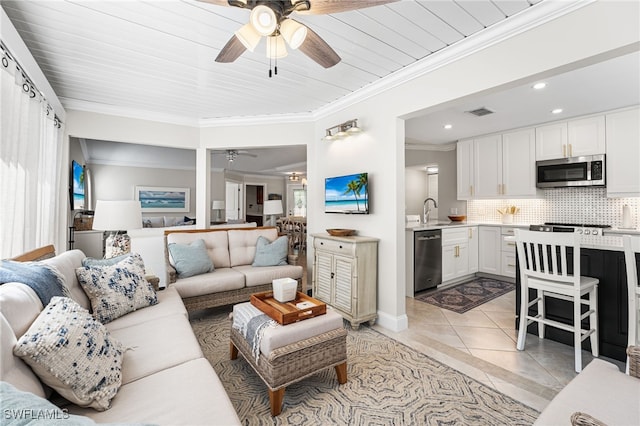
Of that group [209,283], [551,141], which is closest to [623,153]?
[551,141]

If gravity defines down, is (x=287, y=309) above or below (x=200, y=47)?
below

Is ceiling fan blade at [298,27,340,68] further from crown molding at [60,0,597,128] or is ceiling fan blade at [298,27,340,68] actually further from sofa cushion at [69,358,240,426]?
sofa cushion at [69,358,240,426]

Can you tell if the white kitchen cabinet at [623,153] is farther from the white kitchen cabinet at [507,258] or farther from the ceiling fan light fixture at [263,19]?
the ceiling fan light fixture at [263,19]

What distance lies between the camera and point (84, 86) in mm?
3221

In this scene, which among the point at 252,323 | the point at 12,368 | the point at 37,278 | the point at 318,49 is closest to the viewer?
the point at 12,368

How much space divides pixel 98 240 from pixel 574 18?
650cm

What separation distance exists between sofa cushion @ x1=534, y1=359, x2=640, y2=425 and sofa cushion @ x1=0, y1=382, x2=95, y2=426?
1.41 m

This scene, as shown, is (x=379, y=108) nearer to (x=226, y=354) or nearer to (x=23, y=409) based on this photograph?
(x=226, y=354)

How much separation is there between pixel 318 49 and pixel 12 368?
2132 mm

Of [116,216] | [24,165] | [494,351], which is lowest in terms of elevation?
[494,351]

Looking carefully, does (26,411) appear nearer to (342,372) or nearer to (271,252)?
(342,372)

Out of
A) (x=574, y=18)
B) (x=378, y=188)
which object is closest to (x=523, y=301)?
(x=378, y=188)

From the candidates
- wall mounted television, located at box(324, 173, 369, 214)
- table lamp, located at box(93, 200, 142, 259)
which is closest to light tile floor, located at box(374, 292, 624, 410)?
wall mounted television, located at box(324, 173, 369, 214)

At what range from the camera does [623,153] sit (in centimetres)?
380
